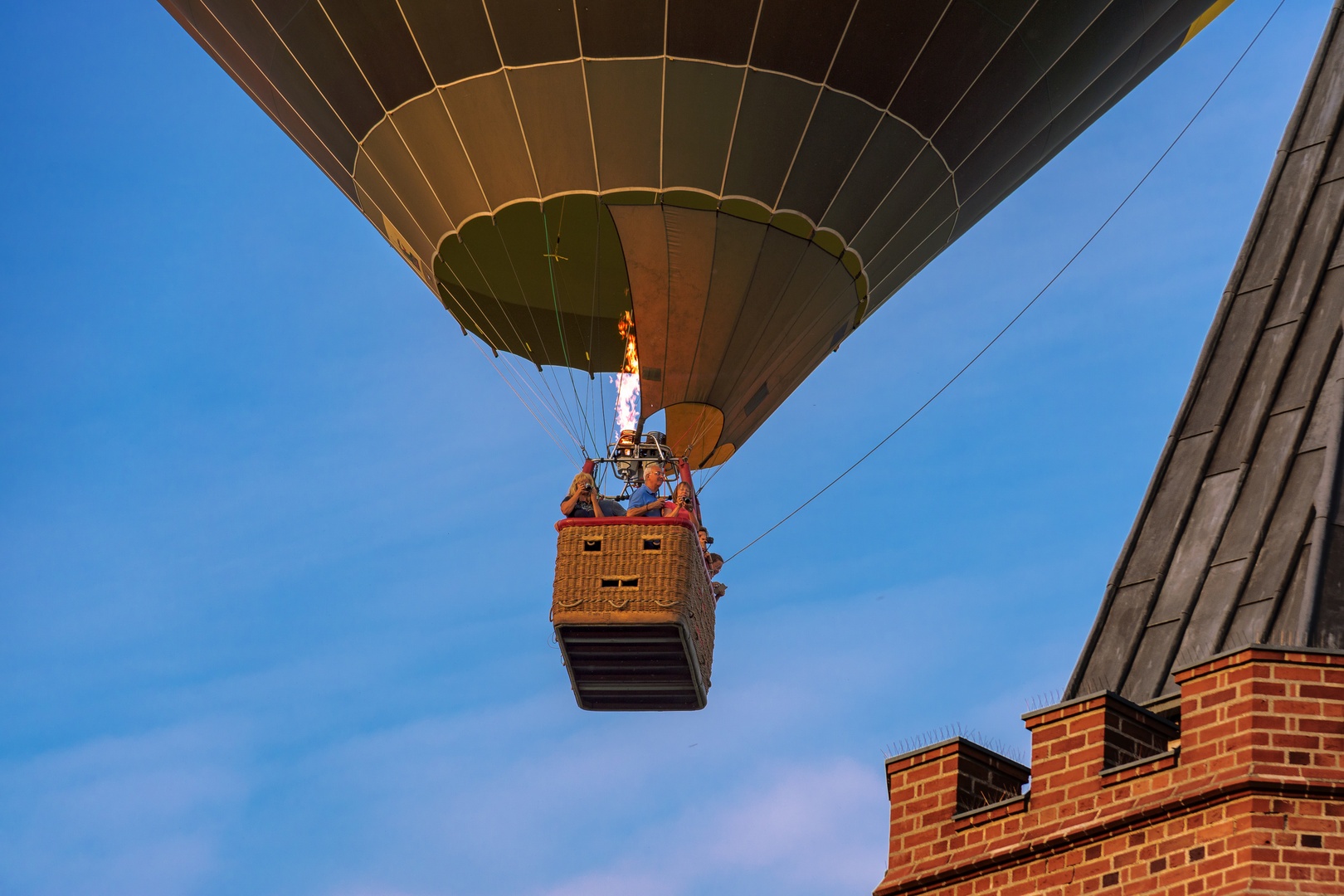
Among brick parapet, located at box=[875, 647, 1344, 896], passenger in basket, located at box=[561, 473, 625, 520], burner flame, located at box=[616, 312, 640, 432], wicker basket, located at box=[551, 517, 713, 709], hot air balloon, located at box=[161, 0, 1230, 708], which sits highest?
hot air balloon, located at box=[161, 0, 1230, 708]

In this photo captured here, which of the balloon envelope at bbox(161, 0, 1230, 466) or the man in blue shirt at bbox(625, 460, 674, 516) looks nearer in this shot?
the man in blue shirt at bbox(625, 460, 674, 516)

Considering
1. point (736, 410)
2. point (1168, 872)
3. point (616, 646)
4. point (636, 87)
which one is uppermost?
point (636, 87)

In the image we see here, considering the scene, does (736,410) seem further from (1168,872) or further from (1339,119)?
(1168,872)

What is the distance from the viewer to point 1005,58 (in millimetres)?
18031

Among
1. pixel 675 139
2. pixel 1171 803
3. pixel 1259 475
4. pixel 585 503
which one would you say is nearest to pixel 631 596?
pixel 585 503

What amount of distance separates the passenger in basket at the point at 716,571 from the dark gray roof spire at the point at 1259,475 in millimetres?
3573

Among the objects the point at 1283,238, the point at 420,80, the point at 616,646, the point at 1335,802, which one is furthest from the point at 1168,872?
the point at 420,80

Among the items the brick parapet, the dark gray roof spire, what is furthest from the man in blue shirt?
the brick parapet

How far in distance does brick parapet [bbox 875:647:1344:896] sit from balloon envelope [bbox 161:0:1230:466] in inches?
265

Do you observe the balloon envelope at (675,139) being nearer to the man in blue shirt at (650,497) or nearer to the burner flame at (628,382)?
the burner flame at (628,382)

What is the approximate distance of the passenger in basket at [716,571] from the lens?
57.1ft

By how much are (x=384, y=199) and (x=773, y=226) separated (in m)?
3.79

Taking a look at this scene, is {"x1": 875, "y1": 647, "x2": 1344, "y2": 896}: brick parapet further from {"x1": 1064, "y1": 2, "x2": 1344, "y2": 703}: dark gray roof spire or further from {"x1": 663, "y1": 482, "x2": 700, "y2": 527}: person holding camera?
{"x1": 663, "y1": 482, "x2": 700, "y2": 527}: person holding camera

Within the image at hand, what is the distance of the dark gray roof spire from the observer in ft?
46.1
